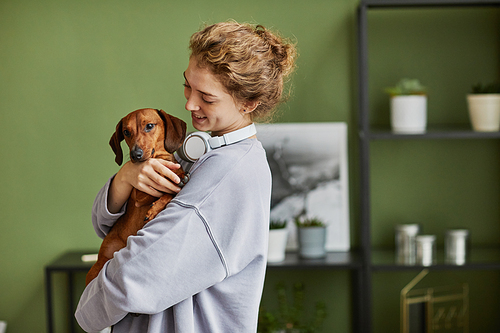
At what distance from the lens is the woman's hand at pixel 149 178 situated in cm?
96

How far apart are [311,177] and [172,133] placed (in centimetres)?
139

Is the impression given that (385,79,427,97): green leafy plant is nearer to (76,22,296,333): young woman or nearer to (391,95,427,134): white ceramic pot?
(391,95,427,134): white ceramic pot

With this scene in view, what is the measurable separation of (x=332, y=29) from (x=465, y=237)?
1.19 meters

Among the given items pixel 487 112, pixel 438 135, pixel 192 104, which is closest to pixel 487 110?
pixel 487 112

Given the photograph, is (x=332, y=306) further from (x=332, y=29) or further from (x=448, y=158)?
(x=332, y=29)

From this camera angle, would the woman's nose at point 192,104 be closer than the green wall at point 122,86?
Yes

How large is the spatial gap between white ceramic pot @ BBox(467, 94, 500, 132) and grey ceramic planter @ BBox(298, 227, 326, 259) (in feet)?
2.80

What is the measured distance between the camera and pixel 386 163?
239 cm

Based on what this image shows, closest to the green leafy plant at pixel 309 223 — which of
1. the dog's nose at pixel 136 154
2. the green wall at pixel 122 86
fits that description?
the green wall at pixel 122 86

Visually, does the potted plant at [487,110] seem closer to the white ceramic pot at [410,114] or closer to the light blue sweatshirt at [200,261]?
the white ceramic pot at [410,114]

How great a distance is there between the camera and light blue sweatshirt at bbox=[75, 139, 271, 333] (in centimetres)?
86

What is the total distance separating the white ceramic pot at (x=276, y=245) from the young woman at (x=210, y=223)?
1.14 m

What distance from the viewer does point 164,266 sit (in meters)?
0.85

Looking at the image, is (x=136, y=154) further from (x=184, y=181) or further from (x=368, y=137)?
(x=368, y=137)
